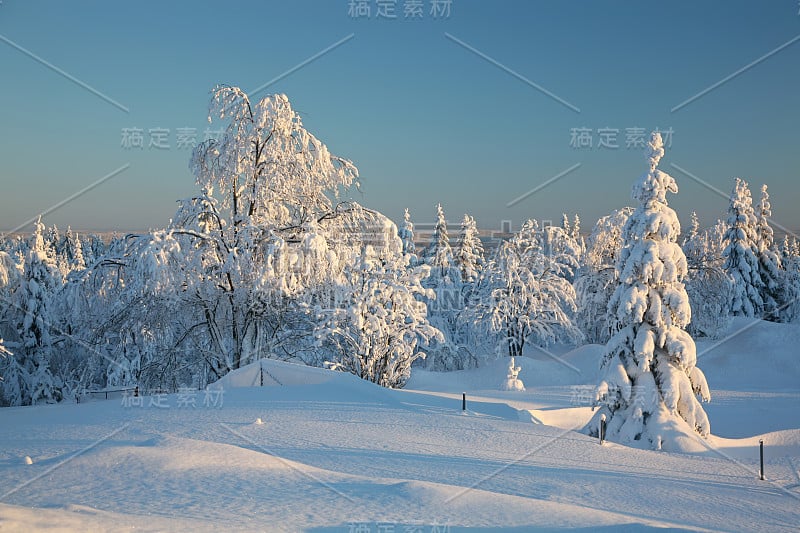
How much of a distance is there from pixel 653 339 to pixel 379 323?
9590 millimetres

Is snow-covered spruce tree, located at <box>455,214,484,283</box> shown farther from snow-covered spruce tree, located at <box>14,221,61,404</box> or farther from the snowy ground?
the snowy ground

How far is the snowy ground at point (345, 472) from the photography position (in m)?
6.39

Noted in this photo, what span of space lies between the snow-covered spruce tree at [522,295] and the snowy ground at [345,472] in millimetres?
20903

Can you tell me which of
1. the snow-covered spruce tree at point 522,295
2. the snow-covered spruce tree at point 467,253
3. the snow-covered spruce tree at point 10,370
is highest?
the snow-covered spruce tree at point 467,253

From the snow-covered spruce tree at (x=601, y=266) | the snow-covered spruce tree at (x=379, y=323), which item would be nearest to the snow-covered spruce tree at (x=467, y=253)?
the snow-covered spruce tree at (x=601, y=266)

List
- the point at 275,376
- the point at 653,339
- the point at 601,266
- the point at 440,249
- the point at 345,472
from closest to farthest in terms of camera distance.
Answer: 1. the point at 345,472
2. the point at 653,339
3. the point at 275,376
4. the point at 601,266
5. the point at 440,249

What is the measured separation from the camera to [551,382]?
1136 inches

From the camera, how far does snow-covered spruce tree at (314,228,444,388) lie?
839 inches

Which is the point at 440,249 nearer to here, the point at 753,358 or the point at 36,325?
the point at 753,358

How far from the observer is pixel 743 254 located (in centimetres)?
3994

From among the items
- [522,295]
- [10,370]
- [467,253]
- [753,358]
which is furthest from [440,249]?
[10,370]

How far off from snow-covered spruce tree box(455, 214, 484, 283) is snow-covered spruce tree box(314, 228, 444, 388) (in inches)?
1047

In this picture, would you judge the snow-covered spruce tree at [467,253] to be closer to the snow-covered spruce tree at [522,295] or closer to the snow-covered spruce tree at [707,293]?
the snow-covered spruce tree at [522,295]

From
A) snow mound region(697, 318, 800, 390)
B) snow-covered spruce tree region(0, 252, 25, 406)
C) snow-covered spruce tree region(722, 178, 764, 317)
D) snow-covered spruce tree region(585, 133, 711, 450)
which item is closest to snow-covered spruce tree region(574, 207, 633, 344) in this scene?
snow mound region(697, 318, 800, 390)
